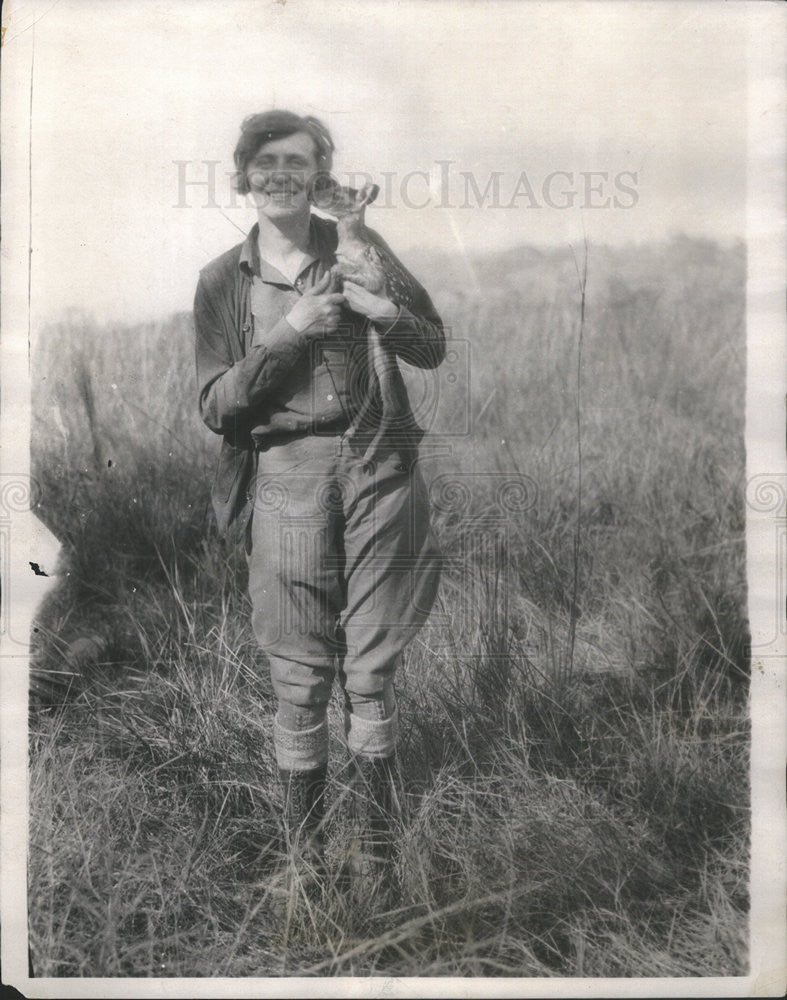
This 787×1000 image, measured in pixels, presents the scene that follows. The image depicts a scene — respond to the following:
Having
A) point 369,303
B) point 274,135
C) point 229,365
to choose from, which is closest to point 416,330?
point 369,303

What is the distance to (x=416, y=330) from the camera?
2.56m

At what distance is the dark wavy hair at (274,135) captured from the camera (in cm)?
253

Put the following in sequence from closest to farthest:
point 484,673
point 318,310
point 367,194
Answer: point 318,310 → point 367,194 → point 484,673

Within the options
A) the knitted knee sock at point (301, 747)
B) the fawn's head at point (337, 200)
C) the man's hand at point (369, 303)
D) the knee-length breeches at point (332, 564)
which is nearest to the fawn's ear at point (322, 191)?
the fawn's head at point (337, 200)

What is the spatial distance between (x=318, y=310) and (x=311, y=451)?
1.19ft

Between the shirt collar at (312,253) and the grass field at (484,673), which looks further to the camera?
the grass field at (484,673)

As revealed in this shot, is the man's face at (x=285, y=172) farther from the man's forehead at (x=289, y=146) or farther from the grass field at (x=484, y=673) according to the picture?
the grass field at (x=484, y=673)

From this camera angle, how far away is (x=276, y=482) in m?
2.56

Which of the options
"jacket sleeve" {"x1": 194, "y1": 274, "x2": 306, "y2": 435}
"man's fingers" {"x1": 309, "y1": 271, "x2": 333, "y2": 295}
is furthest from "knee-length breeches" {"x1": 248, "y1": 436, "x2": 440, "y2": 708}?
"man's fingers" {"x1": 309, "y1": 271, "x2": 333, "y2": 295}

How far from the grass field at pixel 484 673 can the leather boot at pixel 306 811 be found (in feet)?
0.18

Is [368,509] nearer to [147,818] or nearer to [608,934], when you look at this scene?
[147,818]

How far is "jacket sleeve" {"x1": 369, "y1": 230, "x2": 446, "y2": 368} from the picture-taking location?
2.53 meters

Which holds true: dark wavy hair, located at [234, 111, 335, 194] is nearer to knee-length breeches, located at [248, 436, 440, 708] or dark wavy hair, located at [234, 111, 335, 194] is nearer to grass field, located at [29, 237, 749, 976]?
grass field, located at [29, 237, 749, 976]

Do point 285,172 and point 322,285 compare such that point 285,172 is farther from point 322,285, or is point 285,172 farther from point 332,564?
point 332,564
